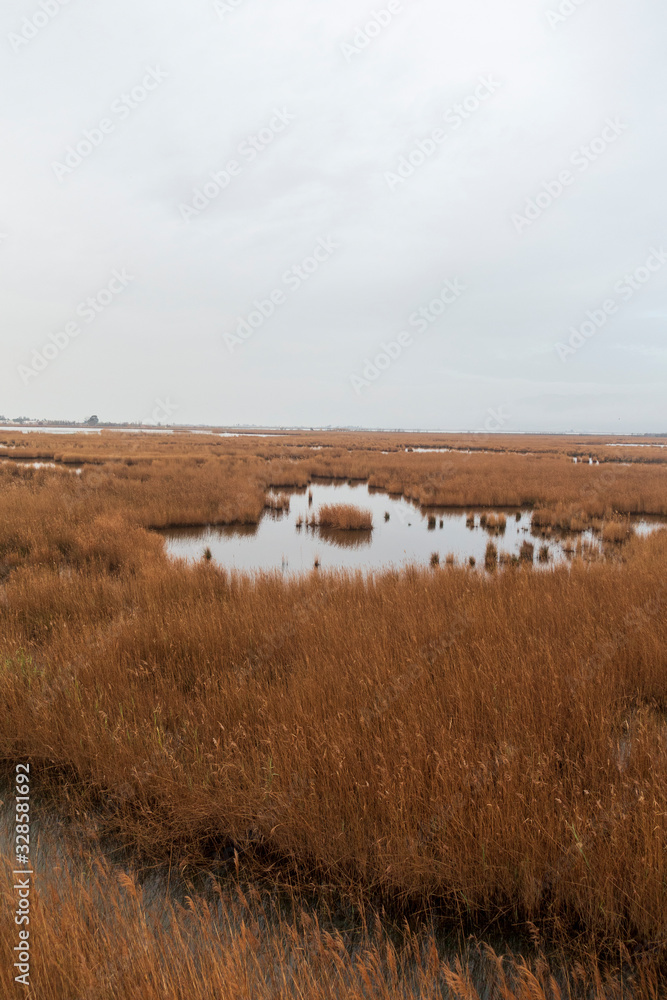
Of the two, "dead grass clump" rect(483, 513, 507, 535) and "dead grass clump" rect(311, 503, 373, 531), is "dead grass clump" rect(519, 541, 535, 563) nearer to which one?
"dead grass clump" rect(483, 513, 507, 535)

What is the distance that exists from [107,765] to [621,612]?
20.3ft

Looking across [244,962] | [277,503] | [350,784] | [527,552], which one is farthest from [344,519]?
[244,962]

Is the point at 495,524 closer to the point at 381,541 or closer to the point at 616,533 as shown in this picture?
the point at 616,533

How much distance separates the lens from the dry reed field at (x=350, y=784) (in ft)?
7.15

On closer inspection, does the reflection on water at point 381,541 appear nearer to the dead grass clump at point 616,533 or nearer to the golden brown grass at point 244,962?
the dead grass clump at point 616,533

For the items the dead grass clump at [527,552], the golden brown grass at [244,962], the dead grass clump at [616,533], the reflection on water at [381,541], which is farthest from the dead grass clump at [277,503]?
the golden brown grass at [244,962]

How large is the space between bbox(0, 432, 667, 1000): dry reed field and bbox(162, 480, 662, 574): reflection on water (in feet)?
→ 14.4

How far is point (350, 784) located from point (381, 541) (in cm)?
1194

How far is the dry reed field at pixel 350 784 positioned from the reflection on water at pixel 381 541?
173 inches

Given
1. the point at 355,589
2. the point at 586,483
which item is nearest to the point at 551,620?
the point at 355,589

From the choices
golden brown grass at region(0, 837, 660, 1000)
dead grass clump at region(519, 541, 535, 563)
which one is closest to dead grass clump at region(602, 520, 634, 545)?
dead grass clump at region(519, 541, 535, 563)

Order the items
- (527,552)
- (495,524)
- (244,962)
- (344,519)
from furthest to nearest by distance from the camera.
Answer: (495,524)
(344,519)
(527,552)
(244,962)

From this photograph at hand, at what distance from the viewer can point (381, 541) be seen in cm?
1492

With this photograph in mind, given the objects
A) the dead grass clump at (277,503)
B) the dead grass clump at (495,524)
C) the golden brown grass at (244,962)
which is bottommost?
the golden brown grass at (244,962)
